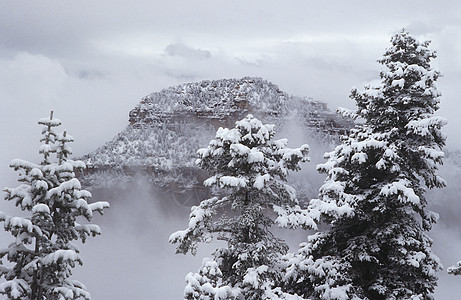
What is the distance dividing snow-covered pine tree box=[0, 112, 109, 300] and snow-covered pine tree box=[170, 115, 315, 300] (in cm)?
262

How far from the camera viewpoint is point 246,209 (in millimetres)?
12469

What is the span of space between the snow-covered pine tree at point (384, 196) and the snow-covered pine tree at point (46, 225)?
6029mm

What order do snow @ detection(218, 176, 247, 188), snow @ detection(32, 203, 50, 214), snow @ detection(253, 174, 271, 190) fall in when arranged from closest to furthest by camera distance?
1. snow @ detection(32, 203, 50, 214)
2. snow @ detection(218, 176, 247, 188)
3. snow @ detection(253, 174, 271, 190)

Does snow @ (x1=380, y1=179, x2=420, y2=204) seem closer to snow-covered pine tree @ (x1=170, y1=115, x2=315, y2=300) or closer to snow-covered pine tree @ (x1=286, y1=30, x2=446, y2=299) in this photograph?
snow-covered pine tree @ (x1=286, y1=30, x2=446, y2=299)

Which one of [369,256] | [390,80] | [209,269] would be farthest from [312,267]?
[390,80]

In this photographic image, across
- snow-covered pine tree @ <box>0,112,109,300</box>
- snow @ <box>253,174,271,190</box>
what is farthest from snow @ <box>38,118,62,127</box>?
snow @ <box>253,174,271,190</box>

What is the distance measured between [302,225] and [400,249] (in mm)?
2737

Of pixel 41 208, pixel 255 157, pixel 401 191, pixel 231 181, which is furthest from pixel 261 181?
pixel 41 208

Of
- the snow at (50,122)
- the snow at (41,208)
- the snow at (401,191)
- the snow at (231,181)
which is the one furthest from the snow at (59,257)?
the snow at (401,191)

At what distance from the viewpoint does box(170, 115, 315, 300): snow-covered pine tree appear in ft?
38.9

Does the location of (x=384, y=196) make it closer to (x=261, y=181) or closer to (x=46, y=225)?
(x=261, y=181)

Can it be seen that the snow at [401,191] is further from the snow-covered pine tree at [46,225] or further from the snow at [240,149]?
the snow-covered pine tree at [46,225]

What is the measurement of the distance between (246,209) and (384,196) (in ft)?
12.4

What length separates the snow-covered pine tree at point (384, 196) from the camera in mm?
12852
